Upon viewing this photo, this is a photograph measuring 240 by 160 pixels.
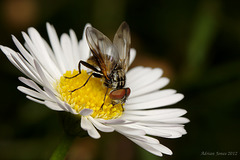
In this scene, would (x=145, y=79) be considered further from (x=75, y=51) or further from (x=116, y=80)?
(x=75, y=51)

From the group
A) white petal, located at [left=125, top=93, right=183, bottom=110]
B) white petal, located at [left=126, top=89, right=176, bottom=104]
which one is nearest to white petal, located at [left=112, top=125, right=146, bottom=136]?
white petal, located at [left=125, top=93, right=183, bottom=110]

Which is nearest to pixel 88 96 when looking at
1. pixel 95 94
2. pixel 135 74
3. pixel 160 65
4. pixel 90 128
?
pixel 95 94

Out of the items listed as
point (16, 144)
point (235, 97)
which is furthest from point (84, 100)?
point (235, 97)

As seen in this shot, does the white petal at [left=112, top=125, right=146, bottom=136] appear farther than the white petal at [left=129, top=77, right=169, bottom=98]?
No

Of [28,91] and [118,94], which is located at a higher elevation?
[118,94]

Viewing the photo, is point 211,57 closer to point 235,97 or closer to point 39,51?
point 235,97

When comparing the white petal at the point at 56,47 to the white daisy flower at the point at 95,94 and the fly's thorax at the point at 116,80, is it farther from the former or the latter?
the fly's thorax at the point at 116,80

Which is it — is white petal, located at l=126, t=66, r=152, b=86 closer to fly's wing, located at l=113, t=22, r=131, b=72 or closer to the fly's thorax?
fly's wing, located at l=113, t=22, r=131, b=72
